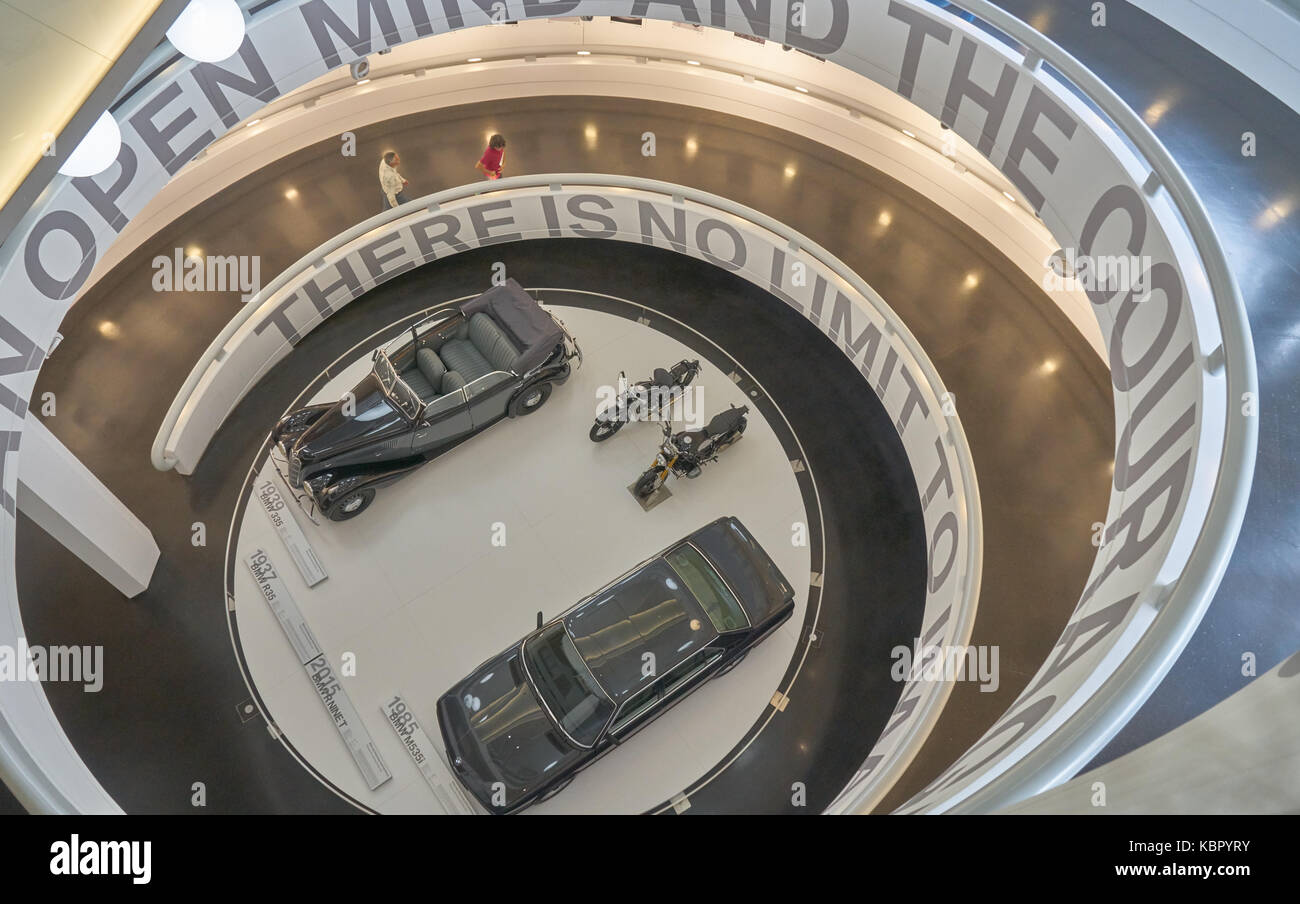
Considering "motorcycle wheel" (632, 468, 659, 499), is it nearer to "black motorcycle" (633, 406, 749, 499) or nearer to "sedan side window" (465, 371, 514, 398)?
"black motorcycle" (633, 406, 749, 499)

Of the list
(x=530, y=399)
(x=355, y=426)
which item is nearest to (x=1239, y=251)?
(x=530, y=399)

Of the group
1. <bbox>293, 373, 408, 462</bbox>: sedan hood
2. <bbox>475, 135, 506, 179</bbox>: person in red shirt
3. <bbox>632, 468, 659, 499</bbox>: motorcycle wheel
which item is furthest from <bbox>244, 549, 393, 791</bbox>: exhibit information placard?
<bbox>475, 135, 506, 179</bbox>: person in red shirt

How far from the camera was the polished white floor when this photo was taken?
826 centimetres

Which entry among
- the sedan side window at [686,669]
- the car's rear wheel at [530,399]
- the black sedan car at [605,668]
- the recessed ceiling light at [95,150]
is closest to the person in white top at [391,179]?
the car's rear wheel at [530,399]

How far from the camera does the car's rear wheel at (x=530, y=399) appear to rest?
9.92 metres

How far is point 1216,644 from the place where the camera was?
4.36 meters

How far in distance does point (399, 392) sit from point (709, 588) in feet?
14.4

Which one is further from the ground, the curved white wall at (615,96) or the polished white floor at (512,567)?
the curved white wall at (615,96)

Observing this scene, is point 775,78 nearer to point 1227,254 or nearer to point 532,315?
point 532,315

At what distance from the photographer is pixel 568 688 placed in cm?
755

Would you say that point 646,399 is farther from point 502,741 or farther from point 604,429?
point 502,741

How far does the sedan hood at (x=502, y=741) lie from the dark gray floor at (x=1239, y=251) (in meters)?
5.03

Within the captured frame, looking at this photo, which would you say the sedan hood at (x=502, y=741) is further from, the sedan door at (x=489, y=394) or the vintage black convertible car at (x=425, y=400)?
the sedan door at (x=489, y=394)

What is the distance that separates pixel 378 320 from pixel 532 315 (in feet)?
8.48
